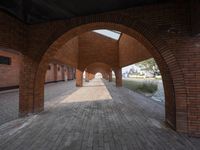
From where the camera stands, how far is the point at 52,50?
18.1 ft

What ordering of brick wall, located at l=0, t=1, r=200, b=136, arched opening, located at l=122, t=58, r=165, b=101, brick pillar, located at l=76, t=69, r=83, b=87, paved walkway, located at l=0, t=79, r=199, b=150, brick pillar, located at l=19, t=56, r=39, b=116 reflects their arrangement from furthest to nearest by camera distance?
brick pillar, located at l=76, t=69, r=83, b=87
arched opening, located at l=122, t=58, r=165, b=101
brick pillar, located at l=19, t=56, r=39, b=116
brick wall, located at l=0, t=1, r=200, b=136
paved walkway, located at l=0, t=79, r=199, b=150

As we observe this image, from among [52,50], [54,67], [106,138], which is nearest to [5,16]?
[52,50]

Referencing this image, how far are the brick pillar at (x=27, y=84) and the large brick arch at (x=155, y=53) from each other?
103mm

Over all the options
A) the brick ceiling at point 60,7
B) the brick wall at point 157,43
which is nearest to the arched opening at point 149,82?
the brick wall at point 157,43

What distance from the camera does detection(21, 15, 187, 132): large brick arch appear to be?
12.1ft

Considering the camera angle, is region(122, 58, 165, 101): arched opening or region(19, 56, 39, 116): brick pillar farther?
region(122, 58, 165, 101): arched opening

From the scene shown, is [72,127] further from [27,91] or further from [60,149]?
[27,91]

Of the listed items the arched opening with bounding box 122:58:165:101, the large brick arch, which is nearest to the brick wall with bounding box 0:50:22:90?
the large brick arch

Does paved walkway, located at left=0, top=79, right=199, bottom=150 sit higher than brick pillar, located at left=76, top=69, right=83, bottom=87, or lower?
lower

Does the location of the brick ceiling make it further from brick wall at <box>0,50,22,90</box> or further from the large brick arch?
brick wall at <box>0,50,22,90</box>

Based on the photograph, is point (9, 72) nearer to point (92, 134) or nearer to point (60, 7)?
point (60, 7)

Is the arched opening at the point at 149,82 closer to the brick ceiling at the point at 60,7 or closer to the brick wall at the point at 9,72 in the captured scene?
the brick ceiling at the point at 60,7

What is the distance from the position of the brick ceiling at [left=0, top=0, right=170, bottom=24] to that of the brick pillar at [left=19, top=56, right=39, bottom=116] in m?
1.64

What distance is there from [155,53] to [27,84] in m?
4.62
